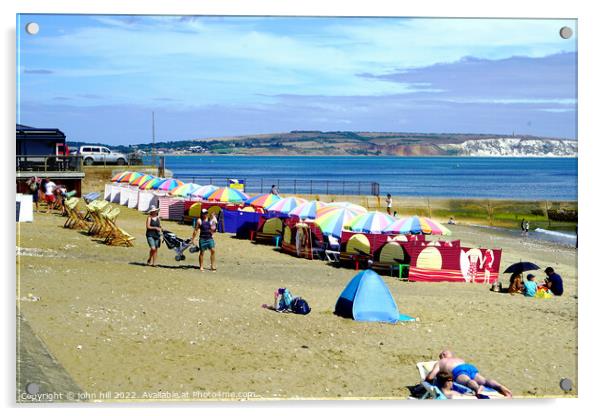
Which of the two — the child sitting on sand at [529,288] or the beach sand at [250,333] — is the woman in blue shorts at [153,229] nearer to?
the beach sand at [250,333]

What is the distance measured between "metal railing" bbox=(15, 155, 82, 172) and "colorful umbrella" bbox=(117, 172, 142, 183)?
4.27 m

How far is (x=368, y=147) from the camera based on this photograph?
153 ft

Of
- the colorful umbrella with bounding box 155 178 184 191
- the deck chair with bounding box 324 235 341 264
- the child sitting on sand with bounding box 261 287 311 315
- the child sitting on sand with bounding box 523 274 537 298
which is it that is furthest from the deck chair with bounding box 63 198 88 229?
the child sitting on sand with bounding box 523 274 537 298

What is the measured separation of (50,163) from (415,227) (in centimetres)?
1372

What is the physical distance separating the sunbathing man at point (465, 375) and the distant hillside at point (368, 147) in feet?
9.87

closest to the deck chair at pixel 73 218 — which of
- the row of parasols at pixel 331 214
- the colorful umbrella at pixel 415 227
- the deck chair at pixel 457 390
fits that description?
the row of parasols at pixel 331 214

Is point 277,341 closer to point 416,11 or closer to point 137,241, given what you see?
point 416,11

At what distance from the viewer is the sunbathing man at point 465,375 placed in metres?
9.87

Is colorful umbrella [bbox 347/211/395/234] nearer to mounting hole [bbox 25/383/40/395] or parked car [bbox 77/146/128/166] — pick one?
mounting hole [bbox 25/383/40/395]

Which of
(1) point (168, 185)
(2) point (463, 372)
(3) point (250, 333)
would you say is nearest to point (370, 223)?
(3) point (250, 333)

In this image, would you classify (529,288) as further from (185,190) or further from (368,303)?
(185,190)

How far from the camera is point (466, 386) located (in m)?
9.86

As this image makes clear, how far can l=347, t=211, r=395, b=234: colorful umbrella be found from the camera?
64.9 ft

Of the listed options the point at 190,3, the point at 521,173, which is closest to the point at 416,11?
the point at 190,3
